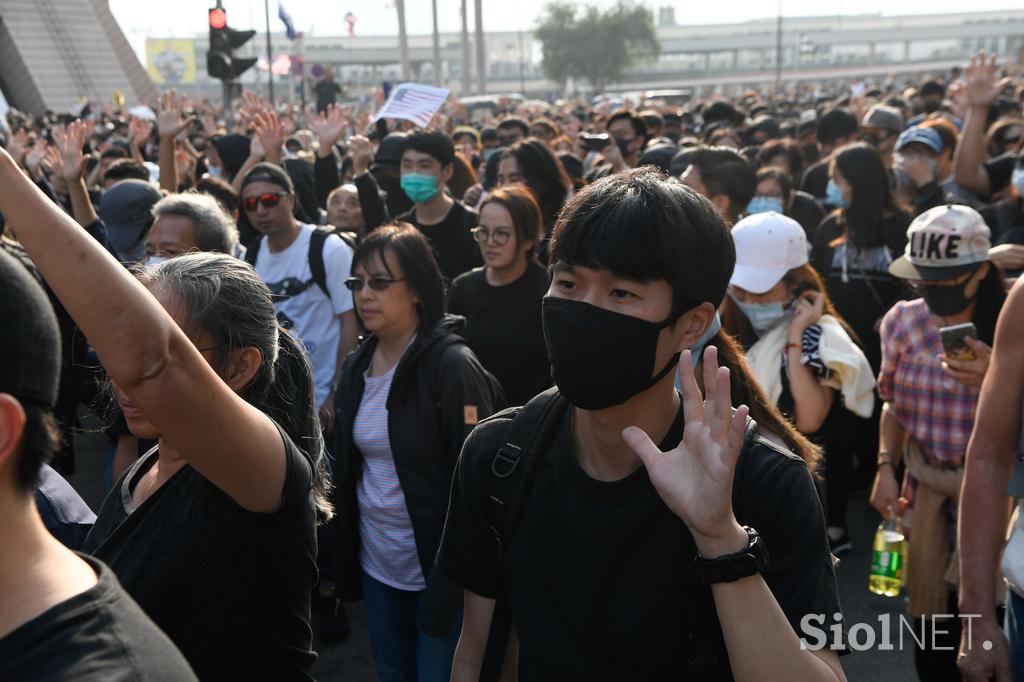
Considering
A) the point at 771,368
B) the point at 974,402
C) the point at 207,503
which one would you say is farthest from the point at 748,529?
the point at 974,402

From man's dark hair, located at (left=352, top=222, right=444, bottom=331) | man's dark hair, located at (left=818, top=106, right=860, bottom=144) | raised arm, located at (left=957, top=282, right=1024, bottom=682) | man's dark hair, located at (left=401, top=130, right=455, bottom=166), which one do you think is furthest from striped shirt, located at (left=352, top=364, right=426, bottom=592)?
man's dark hair, located at (left=818, top=106, right=860, bottom=144)

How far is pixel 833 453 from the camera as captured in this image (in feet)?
17.3

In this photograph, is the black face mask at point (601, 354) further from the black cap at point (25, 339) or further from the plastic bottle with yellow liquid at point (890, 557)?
the plastic bottle with yellow liquid at point (890, 557)

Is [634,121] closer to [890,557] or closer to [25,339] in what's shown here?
[890,557]

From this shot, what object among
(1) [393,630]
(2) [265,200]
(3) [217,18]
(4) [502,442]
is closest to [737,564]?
(4) [502,442]

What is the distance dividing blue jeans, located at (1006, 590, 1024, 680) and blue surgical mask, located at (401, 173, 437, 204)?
170 inches

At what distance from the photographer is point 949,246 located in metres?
3.54

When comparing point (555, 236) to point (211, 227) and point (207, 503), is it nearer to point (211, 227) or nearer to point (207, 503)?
point (207, 503)

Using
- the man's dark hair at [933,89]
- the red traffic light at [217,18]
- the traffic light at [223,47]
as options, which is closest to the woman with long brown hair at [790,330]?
the traffic light at [223,47]

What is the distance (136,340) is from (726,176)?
3.96m

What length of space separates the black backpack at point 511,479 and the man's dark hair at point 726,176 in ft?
10.4

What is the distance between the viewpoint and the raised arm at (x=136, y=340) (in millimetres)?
1434

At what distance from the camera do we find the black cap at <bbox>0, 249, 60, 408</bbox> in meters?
1.14

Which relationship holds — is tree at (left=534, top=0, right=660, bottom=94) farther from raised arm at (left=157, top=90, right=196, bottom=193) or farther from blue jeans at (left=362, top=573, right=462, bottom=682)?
blue jeans at (left=362, top=573, right=462, bottom=682)
